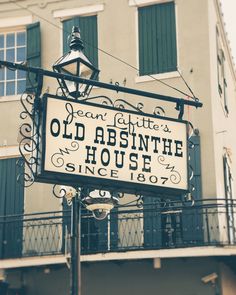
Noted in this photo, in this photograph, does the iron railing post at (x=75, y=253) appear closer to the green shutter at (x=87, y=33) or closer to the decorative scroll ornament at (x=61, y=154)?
the decorative scroll ornament at (x=61, y=154)

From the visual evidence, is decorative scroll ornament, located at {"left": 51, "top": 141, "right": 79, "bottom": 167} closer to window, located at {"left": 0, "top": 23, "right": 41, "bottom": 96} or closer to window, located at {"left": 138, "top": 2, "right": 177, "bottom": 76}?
window, located at {"left": 138, "top": 2, "right": 177, "bottom": 76}

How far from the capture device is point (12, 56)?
16688 millimetres

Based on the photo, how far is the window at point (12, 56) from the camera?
1656cm

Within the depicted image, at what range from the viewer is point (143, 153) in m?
4.73

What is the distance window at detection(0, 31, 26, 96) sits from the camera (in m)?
16.6

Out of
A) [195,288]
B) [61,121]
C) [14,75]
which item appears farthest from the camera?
[14,75]

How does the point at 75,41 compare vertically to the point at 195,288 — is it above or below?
above

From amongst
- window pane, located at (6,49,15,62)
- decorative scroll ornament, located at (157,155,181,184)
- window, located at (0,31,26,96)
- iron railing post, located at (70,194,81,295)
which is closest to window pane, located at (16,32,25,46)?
window, located at (0,31,26,96)

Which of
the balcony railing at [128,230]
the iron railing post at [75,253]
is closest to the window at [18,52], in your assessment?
the balcony railing at [128,230]

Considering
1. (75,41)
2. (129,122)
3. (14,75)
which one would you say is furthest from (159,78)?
(129,122)

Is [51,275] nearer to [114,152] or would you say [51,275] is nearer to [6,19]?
[6,19]

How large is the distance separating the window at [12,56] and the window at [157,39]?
9.51ft

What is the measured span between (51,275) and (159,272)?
2408mm

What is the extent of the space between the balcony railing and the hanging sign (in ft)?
29.0
